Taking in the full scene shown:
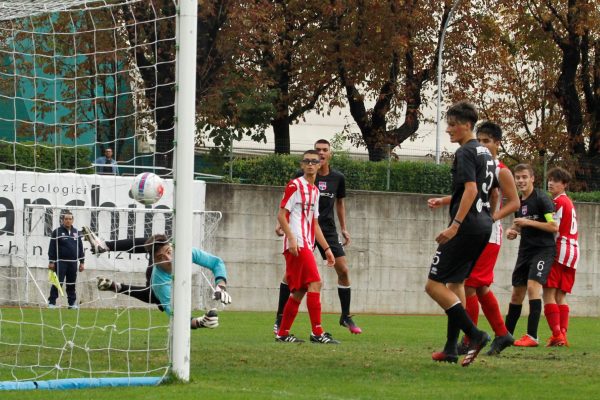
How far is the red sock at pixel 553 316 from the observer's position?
12652 mm

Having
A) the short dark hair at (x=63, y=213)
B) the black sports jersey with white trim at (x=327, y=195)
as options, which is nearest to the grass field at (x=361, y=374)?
the black sports jersey with white trim at (x=327, y=195)

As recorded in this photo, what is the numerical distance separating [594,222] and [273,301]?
23.9 ft

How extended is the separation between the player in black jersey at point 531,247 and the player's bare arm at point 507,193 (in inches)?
81.8

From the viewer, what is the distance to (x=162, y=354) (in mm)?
10164

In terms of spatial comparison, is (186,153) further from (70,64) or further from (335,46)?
(335,46)

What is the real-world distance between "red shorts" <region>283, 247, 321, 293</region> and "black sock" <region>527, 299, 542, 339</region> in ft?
7.78

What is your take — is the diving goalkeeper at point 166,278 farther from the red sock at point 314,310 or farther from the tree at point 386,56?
the tree at point 386,56

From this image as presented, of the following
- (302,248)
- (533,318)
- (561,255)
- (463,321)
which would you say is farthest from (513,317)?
(463,321)

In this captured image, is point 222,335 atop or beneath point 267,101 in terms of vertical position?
beneath

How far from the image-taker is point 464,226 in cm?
939

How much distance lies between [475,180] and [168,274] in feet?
9.38

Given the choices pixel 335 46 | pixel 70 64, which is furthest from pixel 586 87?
pixel 70 64

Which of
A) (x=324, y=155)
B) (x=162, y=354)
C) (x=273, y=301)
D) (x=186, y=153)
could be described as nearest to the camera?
(x=186, y=153)

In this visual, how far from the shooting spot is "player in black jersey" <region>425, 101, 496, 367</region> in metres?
9.33
